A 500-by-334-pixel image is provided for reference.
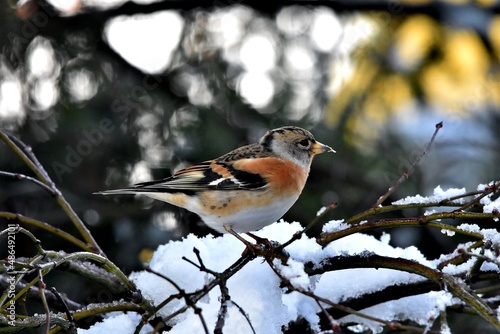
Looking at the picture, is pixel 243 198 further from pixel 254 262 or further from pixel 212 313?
pixel 212 313

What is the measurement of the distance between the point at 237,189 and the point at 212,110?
1082 millimetres

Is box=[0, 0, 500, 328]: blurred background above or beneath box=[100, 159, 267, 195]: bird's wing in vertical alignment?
above

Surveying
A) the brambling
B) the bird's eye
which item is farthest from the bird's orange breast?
the bird's eye

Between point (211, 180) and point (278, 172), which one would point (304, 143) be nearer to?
point (278, 172)

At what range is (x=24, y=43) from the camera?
349cm

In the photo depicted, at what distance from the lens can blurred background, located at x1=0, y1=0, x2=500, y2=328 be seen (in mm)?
3361

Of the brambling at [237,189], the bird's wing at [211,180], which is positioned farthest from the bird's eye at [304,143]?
the bird's wing at [211,180]

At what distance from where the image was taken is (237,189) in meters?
2.60

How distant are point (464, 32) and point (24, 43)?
2.63 metres

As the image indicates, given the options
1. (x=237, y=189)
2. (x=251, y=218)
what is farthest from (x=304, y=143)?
(x=251, y=218)

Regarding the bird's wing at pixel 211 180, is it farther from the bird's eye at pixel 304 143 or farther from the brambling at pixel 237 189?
the bird's eye at pixel 304 143

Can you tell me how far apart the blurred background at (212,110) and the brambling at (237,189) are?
2.07 feet

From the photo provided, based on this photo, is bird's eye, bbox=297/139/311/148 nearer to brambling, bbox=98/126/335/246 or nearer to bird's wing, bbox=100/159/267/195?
brambling, bbox=98/126/335/246

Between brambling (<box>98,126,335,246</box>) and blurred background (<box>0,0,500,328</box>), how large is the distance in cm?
63
